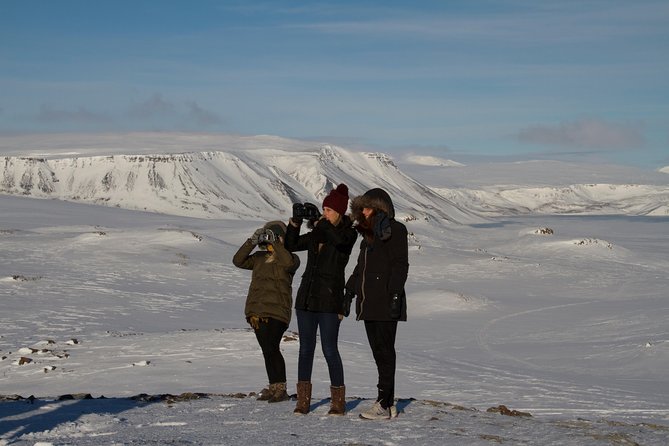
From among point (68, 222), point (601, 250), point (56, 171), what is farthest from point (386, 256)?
point (56, 171)

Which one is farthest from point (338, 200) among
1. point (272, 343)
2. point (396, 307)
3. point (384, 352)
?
point (272, 343)

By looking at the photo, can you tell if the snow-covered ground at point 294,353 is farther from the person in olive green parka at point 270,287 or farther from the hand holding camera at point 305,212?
the hand holding camera at point 305,212

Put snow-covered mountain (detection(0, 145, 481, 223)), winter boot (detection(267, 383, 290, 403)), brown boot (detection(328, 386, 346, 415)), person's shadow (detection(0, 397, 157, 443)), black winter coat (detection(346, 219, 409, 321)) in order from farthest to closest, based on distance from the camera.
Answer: snow-covered mountain (detection(0, 145, 481, 223))
winter boot (detection(267, 383, 290, 403))
brown boot (detection(328, 386, 346, 415))
black winter coat (detection(346, 219, 409, 321))
person's shadow (detection(0, 397, 157, 443))

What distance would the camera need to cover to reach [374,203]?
8570mm

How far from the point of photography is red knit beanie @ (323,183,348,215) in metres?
8.74

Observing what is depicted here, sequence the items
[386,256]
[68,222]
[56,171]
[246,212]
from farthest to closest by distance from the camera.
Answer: [56,171]
[246,212]
[68,222]
[386,256]

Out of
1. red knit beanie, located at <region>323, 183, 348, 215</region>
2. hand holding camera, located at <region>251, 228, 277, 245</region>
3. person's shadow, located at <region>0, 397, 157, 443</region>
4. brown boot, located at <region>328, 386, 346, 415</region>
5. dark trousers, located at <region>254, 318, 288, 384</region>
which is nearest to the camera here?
person's shadow, located at <region>0, 397, 157, 443</region>

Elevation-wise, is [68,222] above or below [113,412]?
above

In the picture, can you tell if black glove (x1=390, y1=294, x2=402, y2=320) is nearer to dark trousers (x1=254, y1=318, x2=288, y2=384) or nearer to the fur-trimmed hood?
the fur-trimmed hood

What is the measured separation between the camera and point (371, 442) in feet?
25.1

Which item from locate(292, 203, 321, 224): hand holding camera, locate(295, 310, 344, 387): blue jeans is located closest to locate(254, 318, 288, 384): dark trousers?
locate(295, 310, 344, 387): blue jeans

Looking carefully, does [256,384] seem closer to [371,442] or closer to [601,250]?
[371,442]

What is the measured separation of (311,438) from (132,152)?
186 meters

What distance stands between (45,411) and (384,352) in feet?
11.8
